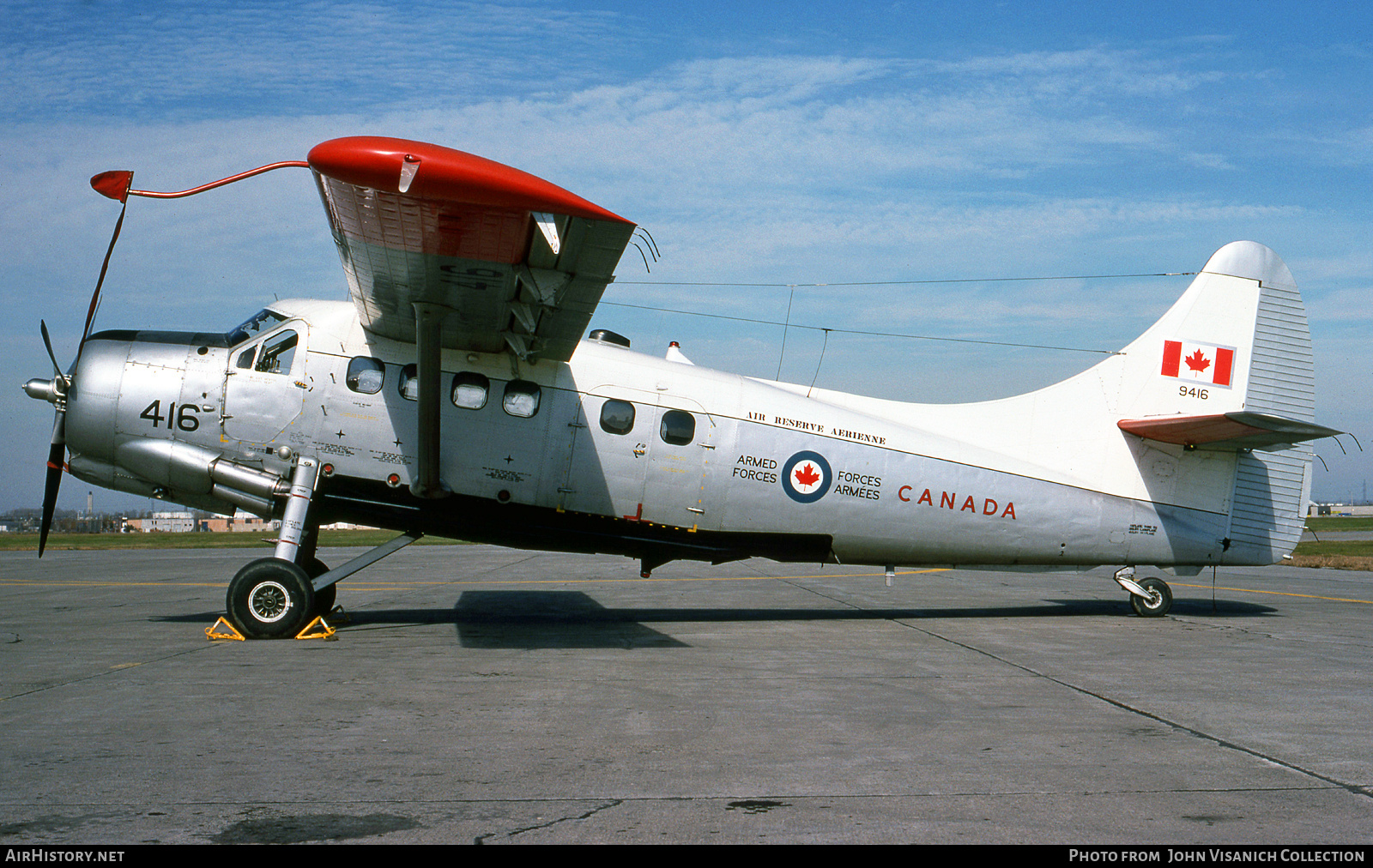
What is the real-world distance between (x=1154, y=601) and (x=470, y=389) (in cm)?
976

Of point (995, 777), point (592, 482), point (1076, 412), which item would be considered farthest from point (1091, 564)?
point (995, 777)

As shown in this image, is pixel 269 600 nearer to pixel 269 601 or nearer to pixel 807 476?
pixel 269 601

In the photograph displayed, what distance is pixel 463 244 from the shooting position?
307 inches

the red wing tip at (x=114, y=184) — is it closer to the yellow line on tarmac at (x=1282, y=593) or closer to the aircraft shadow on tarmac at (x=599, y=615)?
the aircraft shadow on tarmac at (x=599, y=615)

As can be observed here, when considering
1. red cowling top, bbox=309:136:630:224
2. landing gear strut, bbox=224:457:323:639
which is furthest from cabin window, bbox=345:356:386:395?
red cowling top, bbox=309:136:630:224

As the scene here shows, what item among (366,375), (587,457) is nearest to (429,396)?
(366,375)

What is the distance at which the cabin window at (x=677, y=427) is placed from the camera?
432 inches

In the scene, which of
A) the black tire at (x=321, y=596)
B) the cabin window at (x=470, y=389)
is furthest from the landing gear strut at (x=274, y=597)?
the cabin window at (x=470, y=389)

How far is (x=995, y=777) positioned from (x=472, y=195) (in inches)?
208

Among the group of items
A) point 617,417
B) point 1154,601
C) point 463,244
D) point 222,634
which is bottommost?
point 222,634

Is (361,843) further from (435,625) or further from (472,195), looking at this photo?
(435,625)

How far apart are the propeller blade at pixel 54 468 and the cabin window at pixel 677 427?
6.63 m

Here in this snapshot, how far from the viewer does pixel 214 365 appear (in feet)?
33.4
